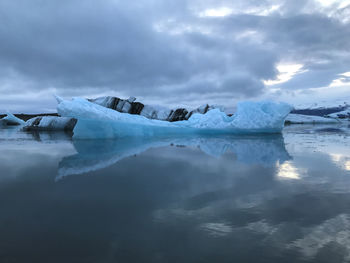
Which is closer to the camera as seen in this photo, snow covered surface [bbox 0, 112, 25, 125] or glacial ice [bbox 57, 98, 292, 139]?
glacial ice [bbox 57, 98, 292, 139]

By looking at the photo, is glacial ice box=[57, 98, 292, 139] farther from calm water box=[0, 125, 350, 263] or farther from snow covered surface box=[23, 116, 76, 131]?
calm water box=[0, 125, 350, 263]

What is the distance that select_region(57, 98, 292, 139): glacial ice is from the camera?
899 cm

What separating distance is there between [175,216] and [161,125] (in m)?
9.83

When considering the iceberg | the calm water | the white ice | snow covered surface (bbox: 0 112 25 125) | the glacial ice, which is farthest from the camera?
snow covered surface (bbox: 0 112 25 125)

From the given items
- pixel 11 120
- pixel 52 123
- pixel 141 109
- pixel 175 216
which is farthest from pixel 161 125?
pixel 11 120

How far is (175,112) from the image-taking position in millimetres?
18594

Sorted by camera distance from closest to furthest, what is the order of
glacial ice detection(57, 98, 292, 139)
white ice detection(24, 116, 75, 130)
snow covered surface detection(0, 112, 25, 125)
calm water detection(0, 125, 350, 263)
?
calm water detection(0, 125, 350, 263)
glacial ice detection(57, 98, 292, 139)
white ice detection(24, 116, 75, 130)
snow covered surface detection(0, 112, 25, 125)

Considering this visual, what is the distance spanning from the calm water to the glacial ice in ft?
19.6

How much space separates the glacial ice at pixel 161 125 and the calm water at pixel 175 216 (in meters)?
5.98

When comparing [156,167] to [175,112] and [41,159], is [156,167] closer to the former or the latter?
[41,159]

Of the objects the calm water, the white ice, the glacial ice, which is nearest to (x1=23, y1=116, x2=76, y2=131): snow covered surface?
the white ice

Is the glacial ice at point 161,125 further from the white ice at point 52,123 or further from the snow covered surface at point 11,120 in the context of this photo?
the snow covered surface at point 11,120

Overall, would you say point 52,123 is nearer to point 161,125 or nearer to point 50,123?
point 50,123

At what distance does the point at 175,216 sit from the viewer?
1755mm
